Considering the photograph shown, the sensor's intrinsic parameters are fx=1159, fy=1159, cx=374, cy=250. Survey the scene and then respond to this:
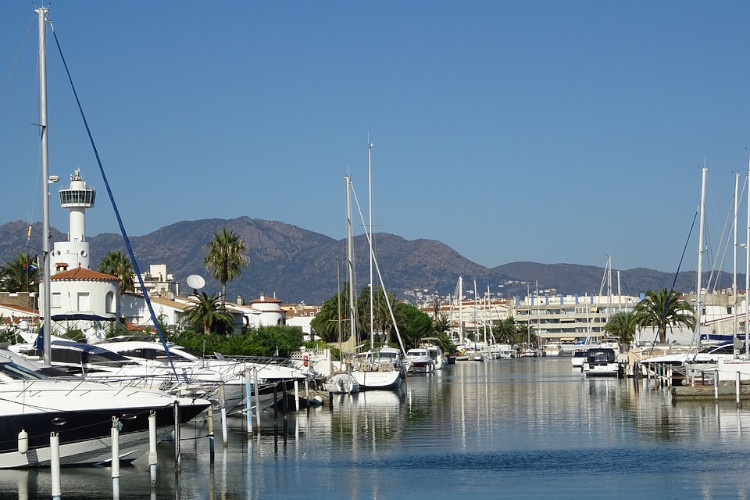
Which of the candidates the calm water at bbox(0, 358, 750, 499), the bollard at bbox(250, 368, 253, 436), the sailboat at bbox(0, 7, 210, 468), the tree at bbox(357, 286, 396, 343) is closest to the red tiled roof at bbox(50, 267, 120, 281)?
the calm water at bbox(0, 358, 750, 499)

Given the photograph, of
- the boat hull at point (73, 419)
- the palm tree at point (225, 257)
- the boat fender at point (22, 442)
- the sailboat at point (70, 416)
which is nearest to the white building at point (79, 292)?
the palm tree at point (225, 257)

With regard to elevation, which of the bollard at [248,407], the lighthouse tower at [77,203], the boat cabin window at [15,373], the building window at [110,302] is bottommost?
the bollard at [248,407]

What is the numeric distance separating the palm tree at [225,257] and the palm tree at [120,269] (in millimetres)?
6350

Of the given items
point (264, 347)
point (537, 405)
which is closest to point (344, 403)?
point (537, 405)

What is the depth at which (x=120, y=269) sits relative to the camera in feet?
310

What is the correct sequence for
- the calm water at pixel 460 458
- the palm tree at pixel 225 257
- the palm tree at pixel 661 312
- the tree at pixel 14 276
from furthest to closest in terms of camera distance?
1. the tree at pixel 14 276
2. the palm tree at pixel 225 257
3. the palm tree at pixel 661 312
4. the calm water at pixel 460 458

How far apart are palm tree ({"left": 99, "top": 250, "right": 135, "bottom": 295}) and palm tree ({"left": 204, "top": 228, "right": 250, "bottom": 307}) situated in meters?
6.35

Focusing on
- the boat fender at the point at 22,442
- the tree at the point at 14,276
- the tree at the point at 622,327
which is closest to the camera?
the boat fender at the point at 22,442

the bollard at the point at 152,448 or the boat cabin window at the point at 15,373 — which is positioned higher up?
the boat cabin window at the point at 15,373

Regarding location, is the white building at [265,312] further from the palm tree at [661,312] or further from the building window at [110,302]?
the palm tree at [661,312]

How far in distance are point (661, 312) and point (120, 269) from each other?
44.4 m

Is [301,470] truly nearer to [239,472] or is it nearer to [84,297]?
[239,472]

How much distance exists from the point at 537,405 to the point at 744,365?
9.69 metres

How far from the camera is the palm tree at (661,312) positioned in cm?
9178
